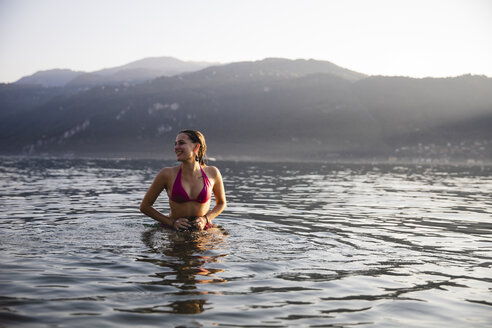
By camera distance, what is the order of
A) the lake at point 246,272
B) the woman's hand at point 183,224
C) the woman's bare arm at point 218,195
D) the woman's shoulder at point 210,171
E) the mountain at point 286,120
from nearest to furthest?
the lake at point 246,272 → the woman's hand at point 183,224 → the woman's shoulder at point 210,171 → the woman's bare arm at point 218,195 → the mountain at point 286,120

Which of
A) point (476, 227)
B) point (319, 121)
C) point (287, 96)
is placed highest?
point (287, 96)

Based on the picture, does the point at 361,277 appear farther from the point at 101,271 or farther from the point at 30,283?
the point at 30,283

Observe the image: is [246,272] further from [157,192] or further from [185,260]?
[157,192]

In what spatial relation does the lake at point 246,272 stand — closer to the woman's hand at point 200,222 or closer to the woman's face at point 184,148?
the woman's hand at point 200,222

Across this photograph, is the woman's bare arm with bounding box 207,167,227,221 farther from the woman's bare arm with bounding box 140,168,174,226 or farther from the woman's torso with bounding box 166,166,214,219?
the woman's bare arm with bounding box 140,168,174,226

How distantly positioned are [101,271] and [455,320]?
4799 mm

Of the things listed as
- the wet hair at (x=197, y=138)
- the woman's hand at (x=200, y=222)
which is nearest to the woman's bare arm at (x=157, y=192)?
the woman's hand at (x=200, y=222)

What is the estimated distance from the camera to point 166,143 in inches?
4820

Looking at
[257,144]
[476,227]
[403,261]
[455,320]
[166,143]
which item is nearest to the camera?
[455,320]

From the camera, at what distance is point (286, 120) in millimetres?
131250

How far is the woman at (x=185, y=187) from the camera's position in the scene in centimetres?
956

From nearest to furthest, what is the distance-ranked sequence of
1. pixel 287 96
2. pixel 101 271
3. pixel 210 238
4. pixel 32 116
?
pixel 101 271, pixel 210 238, pixel 287 96, pixel 32 116

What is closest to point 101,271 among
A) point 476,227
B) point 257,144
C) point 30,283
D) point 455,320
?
point 30,283

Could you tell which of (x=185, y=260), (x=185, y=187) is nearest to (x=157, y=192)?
(x=185, y=187)
